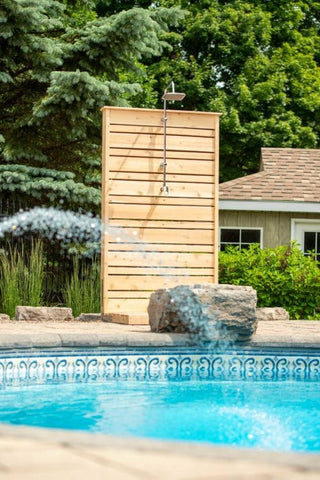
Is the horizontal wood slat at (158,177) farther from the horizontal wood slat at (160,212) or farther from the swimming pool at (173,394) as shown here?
the swimming pool at (173,394)

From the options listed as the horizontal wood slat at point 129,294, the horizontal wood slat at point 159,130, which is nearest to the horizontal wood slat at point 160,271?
the horizontal wood slat at point 129,294

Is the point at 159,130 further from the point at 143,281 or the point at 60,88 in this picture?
the point at 60,88

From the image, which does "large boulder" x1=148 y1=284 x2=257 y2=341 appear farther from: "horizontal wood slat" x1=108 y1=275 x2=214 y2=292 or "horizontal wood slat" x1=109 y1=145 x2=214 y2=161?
"horizontal wood slat" x1=109 y1=145 x2=214 y2=161

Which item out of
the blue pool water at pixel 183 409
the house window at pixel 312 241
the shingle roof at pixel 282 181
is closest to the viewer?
the blue pool water at pixel 183 409

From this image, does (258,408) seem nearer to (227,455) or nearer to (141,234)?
(227,455)

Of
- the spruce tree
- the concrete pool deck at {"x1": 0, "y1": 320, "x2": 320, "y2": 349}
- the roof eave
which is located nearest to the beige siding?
the roof eave

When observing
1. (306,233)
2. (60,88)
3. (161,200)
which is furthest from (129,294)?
(306,233)

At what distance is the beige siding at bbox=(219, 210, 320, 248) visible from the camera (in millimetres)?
Answer: 14078

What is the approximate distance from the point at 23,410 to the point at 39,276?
4738mm

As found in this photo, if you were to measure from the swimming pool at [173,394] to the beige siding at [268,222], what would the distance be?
23.8 feet

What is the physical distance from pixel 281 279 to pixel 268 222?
11.9 ft

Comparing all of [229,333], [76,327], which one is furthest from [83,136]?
[229,333]

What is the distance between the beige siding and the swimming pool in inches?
285

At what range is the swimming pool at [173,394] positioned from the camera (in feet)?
15.2
